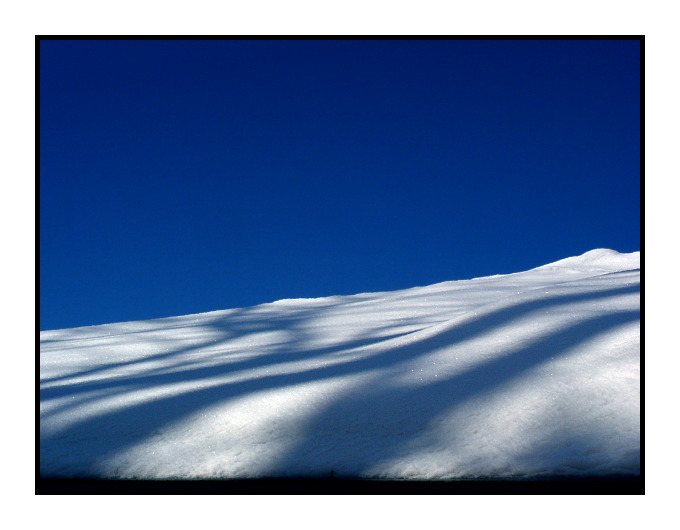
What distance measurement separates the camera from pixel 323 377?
4.87 ft

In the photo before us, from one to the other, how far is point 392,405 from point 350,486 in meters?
0.23

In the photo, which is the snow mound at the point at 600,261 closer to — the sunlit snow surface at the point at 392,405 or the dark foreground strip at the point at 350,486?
the sunlit snow surface at the point at 392,405

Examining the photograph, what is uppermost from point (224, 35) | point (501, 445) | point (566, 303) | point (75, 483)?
point (224, 35)

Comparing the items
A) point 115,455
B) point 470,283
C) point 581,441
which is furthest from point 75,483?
point 470,283

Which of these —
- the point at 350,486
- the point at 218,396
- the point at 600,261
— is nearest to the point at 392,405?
the point at 350,486

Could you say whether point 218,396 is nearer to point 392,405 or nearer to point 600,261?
point 392,405

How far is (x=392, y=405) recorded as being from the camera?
1.27m

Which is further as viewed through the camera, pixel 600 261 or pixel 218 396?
pixel 600 261

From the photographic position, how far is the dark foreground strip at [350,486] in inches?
A: 40.9

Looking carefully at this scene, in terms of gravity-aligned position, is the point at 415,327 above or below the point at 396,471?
above
